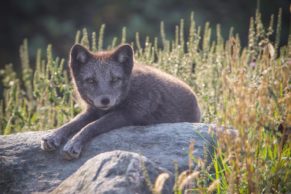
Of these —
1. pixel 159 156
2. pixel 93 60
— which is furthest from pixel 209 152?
pixel 93 60

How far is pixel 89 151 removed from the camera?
17.2ft

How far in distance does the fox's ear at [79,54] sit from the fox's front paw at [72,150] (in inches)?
38.1

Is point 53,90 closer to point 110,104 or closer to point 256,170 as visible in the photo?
point 110,104

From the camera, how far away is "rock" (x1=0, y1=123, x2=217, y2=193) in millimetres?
4945

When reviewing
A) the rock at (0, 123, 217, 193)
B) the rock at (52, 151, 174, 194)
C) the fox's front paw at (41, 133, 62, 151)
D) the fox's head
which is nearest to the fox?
the fox's head

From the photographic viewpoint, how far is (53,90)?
6.70m

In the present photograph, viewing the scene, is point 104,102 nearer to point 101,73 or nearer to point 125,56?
point 101,73

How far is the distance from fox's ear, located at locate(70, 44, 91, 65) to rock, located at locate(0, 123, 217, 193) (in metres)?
0.81

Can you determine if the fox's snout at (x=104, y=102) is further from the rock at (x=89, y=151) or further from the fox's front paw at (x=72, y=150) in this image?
the fox's front paw at (x=72, y=150)

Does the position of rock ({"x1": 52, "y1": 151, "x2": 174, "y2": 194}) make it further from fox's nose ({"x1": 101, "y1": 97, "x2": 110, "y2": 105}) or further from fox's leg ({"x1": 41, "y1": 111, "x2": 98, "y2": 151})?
fox's nose ({"x1": 101, "y1": 97, "x2": 110, "y2": 105})

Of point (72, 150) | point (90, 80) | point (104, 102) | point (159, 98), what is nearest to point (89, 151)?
point (72, 150)

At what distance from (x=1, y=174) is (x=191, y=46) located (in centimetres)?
279

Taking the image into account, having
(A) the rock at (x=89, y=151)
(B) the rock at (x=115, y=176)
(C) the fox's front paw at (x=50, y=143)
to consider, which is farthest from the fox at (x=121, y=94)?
(B) the rock at (x=115, y=176)

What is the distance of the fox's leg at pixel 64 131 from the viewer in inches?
209
